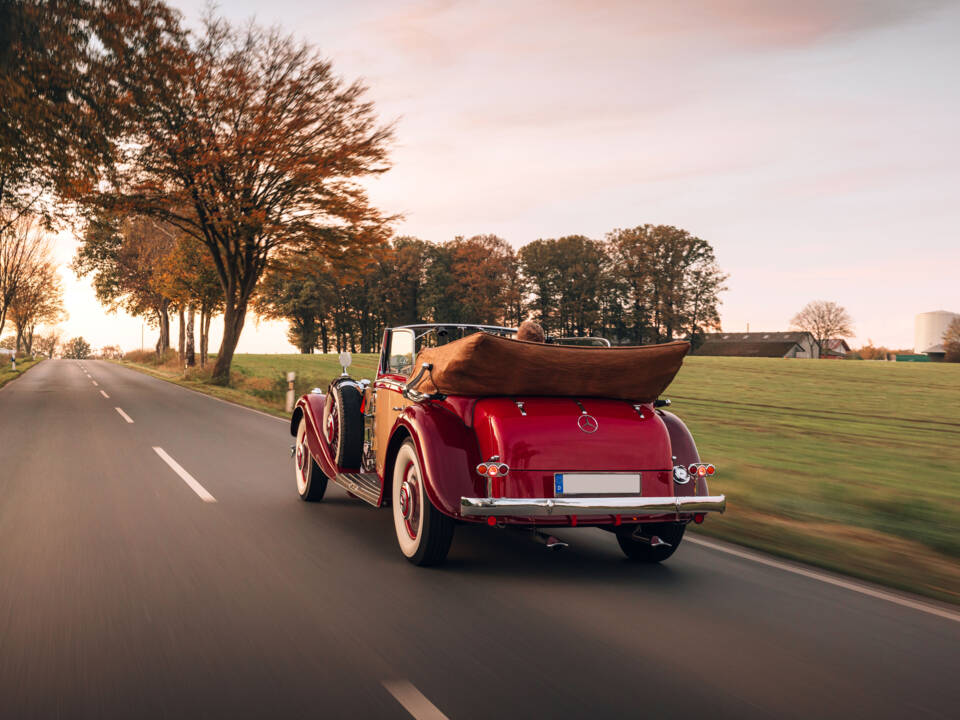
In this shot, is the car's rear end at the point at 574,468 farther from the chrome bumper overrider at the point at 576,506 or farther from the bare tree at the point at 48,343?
the bare tree at the point at 48,343

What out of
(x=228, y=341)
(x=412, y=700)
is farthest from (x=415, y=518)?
(x=228, y=341)

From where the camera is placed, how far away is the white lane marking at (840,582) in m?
4.67

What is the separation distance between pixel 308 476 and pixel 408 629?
4071 mm

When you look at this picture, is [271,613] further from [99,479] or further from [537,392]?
[99,479]

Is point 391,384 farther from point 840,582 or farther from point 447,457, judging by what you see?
point 840,582

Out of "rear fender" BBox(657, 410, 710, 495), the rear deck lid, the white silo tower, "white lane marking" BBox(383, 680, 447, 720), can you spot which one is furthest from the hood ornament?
the white silo tower

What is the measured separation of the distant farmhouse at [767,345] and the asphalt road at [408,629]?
105 m

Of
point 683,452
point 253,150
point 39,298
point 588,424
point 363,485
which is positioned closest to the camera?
point 588,424

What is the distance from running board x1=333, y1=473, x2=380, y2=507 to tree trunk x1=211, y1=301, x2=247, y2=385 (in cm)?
2502

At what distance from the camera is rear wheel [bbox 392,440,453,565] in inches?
210

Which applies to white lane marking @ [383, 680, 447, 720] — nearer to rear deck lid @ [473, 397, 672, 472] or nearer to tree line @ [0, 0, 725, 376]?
rear deck lid @ [473, 397, 672, 472]

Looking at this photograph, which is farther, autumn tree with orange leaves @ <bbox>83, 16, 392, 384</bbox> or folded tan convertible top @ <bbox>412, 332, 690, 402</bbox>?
autumn tree with orange leaves @ <bbox>83, 16, 392, 384</bbox>

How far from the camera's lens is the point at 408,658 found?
3.72m

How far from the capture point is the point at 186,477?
30.4 feet
